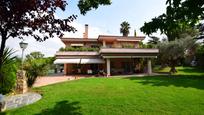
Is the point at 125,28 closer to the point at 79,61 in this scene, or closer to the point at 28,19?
the point at 79,61

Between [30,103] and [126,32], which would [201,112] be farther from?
[126,32]

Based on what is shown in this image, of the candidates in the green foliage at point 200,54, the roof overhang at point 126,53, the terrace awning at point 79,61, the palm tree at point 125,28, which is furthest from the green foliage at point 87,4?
the palm tree at point 125,28

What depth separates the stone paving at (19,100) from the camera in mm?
15148

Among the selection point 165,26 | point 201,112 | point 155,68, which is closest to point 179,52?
point 155,68

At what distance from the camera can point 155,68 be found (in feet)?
172

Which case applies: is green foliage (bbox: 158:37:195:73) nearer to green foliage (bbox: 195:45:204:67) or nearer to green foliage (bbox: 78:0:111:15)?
green foliage (bbox: 195:45:204:67)

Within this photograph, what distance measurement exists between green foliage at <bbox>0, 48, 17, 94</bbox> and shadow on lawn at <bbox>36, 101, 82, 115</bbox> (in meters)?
6.32

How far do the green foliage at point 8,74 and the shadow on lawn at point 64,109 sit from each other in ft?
20.7

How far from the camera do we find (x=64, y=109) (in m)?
13.5

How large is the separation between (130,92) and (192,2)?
1154cm

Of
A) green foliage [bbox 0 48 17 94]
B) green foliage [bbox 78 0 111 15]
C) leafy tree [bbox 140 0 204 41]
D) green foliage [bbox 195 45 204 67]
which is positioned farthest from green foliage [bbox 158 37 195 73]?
leafy tree [bbox 140 0 204 41]

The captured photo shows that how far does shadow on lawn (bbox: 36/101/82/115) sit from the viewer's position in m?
13.1

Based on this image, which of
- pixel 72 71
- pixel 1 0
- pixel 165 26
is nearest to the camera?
pixel 1 0

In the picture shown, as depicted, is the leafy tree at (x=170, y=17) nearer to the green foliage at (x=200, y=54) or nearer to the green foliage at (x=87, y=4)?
the green foliage at (x=87, y=4)
